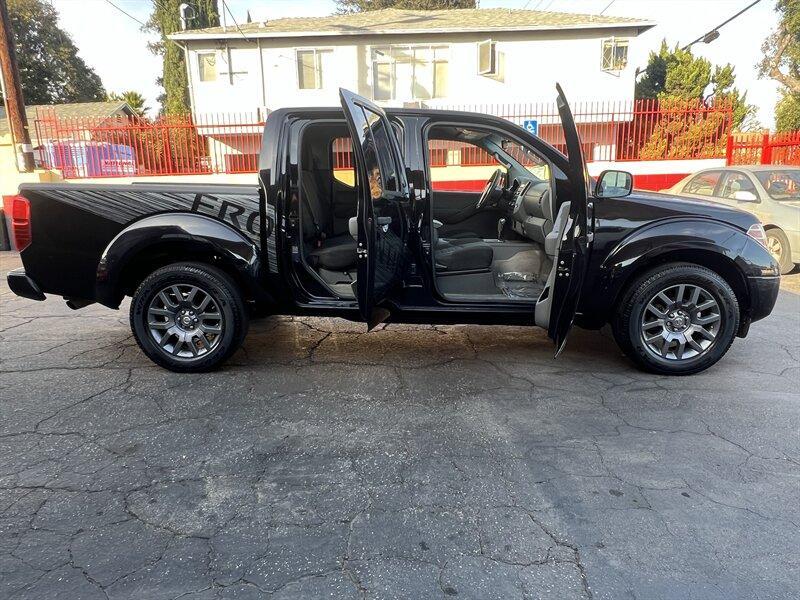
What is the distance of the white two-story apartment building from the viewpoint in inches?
827

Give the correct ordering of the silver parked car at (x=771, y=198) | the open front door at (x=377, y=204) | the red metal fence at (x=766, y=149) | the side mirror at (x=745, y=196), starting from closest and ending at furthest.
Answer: the open front door at (x=377, y=204), the silver parked car at (x=771, y=198), the side mirror at (x=745, y=196), the red metal fence at (x=766, y=149)

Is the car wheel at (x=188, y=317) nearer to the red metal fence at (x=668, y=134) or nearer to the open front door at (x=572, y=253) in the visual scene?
the open front door at (x=572, y=253)

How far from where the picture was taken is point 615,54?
21078 mm

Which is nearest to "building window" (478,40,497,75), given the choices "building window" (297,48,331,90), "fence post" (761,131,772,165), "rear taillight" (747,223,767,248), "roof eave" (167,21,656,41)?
"roof eave" (167,21,656,41)

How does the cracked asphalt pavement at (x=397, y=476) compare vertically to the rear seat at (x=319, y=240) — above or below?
below

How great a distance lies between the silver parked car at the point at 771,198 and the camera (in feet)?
25.4

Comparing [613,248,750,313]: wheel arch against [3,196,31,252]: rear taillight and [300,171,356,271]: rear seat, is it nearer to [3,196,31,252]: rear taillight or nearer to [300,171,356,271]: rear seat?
[300,171,356,271]: rear seat

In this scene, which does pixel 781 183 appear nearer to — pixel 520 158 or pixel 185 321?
pixel 520 158

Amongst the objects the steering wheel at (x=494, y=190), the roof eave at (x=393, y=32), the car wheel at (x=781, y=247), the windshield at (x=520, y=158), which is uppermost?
the roof eave at (x=393, y=32)

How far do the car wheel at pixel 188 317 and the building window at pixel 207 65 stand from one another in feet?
65.9

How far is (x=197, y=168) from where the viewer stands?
13.9 meters

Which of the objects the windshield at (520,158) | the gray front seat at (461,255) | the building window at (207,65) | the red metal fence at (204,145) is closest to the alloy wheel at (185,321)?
the gray front seat at (461,255)

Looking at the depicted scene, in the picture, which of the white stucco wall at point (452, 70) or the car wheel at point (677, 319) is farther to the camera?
the white stucco wall at point (452, 70)

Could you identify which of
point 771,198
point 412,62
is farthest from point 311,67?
point 771,198
